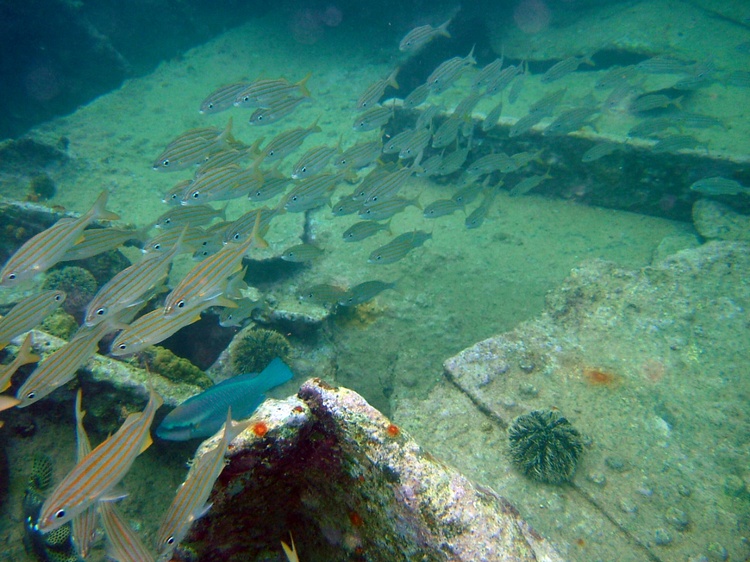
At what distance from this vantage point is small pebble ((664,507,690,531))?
9.92ft

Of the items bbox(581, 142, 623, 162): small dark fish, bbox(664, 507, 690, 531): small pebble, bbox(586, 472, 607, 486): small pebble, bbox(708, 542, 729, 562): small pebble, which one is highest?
bbox(581, 142, 623, 162): small dark fish

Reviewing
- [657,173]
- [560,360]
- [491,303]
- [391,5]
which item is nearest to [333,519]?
[560,360]

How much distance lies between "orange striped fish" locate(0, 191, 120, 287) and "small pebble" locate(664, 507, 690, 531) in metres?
5.40

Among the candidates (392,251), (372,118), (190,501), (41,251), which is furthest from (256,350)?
(372,118)

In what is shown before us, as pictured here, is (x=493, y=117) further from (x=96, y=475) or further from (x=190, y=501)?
(x=96, y=475)

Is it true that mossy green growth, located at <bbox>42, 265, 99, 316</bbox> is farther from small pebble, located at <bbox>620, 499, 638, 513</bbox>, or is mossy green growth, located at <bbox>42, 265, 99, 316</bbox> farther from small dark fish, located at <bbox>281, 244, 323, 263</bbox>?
small pebble, located at <bbox>620, 499, 638, 513</bbox>

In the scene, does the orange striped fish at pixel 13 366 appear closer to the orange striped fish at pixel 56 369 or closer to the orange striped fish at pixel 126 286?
the orange striped fish at pixel 56 369

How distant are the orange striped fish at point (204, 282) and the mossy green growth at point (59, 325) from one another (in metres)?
2.49

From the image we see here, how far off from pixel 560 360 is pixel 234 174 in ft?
14.1

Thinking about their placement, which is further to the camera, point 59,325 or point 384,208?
point 384,208

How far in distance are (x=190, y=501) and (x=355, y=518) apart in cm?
82

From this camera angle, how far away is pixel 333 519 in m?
2.10

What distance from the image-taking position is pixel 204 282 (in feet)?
9.28

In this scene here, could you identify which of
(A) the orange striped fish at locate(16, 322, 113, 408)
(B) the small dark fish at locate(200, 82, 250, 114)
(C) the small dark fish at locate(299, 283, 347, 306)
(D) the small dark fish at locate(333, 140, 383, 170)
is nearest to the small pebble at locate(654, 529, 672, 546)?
(C) the small dark fish at locate(299, 283, 347, 306)
